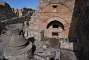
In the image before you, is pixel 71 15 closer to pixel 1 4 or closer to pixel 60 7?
pixel 60 7

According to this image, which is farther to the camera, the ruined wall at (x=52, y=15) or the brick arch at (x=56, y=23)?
the brick arch at (x=56, y=23)

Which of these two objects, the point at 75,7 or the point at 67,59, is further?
the point at 75,7

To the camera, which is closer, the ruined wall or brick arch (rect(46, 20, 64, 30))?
the ruined wall

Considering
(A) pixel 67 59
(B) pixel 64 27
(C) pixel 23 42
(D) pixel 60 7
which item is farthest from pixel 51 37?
(C) pixel 23 42

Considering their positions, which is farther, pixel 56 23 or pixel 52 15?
pixel 56 23

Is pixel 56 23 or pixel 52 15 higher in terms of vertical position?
pixel 52 15

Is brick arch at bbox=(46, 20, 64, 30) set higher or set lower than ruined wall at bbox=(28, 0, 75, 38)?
lower

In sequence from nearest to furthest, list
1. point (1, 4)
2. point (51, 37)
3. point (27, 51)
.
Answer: point (27, 51)
point (1, 4)
point (51, 37)

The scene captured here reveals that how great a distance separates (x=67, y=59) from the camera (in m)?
7.40

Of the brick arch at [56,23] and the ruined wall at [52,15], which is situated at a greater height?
the ruined wall at [52,15]

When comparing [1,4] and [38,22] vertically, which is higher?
[1,4]

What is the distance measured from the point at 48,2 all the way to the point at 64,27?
9.09 ft

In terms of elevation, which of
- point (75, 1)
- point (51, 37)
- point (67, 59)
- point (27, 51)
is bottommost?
point (51, 37)

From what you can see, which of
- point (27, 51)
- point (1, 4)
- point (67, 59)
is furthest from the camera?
point (1, 4)
